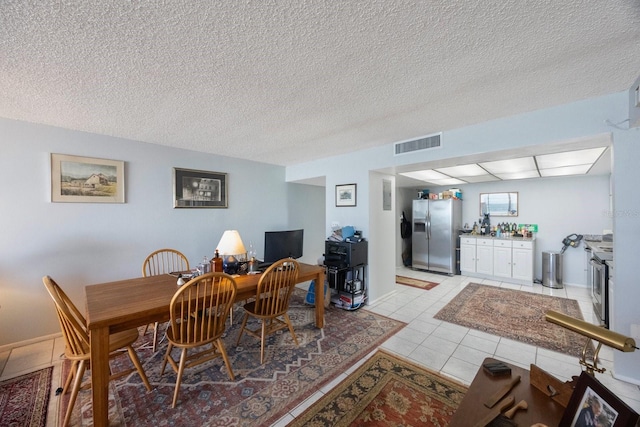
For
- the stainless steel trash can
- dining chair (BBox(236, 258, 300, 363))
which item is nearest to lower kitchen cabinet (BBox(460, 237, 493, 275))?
the stainless steel trash can

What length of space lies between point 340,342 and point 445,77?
252cm

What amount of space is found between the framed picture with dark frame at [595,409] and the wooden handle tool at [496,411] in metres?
0.18

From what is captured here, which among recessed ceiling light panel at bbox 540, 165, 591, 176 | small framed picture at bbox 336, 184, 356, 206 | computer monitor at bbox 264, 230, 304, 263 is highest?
recessed ceiling light panel at bbox 540, 165, 591, 176

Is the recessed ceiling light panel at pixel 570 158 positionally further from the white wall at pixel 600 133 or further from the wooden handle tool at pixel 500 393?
the wooden handle tool at pixel 500 393

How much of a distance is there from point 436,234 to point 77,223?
6043 mm

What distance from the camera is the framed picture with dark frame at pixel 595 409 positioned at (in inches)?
28.6

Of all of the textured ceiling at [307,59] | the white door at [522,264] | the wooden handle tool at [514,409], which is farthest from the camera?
the white door at [522,264]

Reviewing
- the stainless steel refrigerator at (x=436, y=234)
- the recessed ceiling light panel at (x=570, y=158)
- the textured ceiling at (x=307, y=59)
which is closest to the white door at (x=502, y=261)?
the stainless steel refrigerator at (x=436, y=234)

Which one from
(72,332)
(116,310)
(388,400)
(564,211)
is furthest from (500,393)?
(564,211)

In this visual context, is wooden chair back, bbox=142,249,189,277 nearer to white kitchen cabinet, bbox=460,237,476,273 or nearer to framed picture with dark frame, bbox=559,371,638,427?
framed picture with dark frame, bbox=559,371,638,427

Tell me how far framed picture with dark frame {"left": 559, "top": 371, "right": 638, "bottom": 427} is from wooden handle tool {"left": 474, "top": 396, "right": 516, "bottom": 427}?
0.58 feet

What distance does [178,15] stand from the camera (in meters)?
1.16

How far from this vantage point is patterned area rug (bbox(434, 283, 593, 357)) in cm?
263

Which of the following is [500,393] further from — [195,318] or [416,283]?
[416,283]
